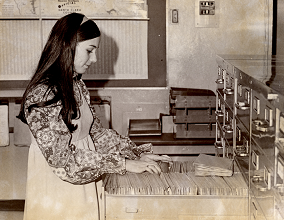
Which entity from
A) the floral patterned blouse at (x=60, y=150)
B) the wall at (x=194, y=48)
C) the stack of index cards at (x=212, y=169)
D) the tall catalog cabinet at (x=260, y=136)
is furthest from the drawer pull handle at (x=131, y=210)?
the wall at (x=194, y=48)

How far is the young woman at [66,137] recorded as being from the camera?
1.33m

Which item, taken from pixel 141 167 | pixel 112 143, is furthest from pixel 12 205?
pixel 141 167

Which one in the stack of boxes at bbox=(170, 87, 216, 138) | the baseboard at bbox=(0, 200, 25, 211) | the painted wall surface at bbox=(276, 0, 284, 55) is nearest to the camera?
the stack of boxes at bbox=(170, 87, 216, 138)

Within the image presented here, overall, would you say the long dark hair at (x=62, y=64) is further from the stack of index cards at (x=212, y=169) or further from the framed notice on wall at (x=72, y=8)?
the framed notice on wall at (x=72, y=8)

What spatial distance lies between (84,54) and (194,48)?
1.61m

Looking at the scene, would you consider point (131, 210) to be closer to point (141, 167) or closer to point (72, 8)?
point (141, 167)

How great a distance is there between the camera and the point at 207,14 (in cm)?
288

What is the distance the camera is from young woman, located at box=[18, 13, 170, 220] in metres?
1.33

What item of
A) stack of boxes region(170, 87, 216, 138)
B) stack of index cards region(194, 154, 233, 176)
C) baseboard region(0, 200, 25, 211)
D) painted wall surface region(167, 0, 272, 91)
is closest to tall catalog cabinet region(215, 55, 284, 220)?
stack of index cards region(194, 154, 233, 176)

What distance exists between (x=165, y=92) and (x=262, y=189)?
6.12ft

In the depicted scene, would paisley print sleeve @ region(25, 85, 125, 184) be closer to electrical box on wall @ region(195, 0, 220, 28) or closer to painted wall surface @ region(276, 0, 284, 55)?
electrical box on wall @ region(195, 0, 220, 28)

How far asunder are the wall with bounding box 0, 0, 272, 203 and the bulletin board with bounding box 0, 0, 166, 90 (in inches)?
1.6

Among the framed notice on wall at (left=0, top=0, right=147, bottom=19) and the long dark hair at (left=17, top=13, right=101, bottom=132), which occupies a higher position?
the framed notice on wall at (left=0, top=0, right=147, bottom=19)

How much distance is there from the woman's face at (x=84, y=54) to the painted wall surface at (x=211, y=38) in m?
1.53
